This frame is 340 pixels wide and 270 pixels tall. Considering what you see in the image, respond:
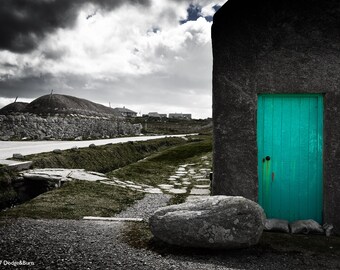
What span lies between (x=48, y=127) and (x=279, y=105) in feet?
90.6

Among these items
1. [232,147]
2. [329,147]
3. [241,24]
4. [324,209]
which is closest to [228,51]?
[241,24]

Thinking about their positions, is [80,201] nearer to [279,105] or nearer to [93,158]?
[279,105]

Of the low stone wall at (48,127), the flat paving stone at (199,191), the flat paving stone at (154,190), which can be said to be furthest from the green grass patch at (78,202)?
the low stone wall at (48,127)

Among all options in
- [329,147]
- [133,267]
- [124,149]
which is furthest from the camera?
[124,149]

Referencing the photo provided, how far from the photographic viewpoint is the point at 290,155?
20.6 ft

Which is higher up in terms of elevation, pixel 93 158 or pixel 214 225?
pixel 93 158

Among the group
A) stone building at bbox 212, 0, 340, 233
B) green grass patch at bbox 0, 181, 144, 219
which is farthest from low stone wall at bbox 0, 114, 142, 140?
stone building at bbox 212, 0, 340, 233

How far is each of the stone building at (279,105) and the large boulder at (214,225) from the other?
1407 millimetres

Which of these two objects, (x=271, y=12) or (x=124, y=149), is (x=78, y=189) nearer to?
(x=271, y=12)

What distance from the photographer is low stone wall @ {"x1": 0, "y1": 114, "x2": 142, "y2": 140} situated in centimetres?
2735

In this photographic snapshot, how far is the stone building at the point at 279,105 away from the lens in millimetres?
5988

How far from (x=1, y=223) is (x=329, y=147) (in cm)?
645

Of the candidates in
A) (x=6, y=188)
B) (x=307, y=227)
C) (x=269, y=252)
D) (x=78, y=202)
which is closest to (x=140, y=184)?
(x=78, y=202)

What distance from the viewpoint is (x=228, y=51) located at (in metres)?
6.31
